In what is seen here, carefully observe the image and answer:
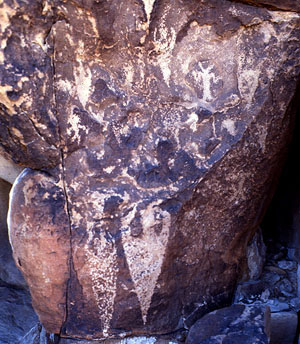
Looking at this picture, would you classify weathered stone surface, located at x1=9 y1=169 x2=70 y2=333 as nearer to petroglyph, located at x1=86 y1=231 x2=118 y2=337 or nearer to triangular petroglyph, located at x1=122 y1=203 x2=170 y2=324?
petroglyph, located at x1=86 y1=231 x2=118 y2=337

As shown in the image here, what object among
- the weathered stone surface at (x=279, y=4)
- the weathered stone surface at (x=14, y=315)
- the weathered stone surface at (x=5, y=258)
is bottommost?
the weathered stone surface at (x=14, y=315)

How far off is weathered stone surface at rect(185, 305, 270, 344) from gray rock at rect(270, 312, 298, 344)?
0.19m

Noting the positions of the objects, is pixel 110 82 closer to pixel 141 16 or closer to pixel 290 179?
pixel 141 16

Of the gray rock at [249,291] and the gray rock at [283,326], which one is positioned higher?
the gray rock at [249,291]

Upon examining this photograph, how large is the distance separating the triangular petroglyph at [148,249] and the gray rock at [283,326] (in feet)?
1.55

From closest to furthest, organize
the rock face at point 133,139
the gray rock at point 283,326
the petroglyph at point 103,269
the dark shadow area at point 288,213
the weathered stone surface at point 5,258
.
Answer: the rock face at point 133,139 < the petroglyph at point 103,269 < the gray rock at point 283,326 < the dark shadow area at point 288,213 < the weathered stone surface at point 5,258

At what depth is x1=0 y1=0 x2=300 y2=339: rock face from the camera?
117 centimetres

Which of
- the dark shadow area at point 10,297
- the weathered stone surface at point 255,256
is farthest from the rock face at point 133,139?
the dark shadow area at point 10,297

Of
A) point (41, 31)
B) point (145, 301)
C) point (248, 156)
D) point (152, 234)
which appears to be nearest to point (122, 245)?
point (152, 234)

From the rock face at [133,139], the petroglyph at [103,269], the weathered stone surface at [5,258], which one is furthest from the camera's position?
the weathered stone surface at [5,258]

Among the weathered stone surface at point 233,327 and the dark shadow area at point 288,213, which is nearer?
the weathered stone surface at point 233,327

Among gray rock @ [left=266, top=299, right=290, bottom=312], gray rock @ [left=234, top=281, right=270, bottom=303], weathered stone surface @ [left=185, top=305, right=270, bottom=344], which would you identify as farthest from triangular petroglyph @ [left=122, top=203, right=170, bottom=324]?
gray rock @ [left=266, top=299, right=290, bottom=312]

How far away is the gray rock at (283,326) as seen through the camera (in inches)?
59.6

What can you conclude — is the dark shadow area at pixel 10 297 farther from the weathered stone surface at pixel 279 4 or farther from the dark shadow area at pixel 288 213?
the weathered stone surface at pixel 279 4
